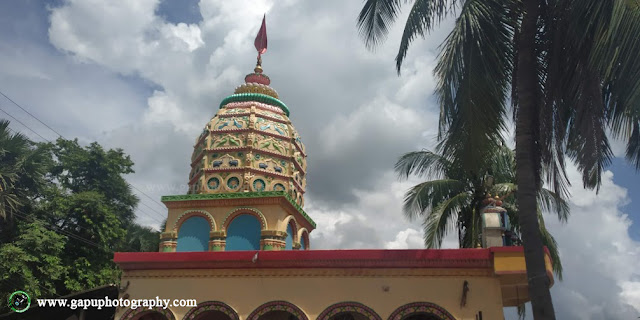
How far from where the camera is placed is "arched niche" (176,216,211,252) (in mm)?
15234

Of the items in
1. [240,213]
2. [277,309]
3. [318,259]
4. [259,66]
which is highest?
[259,66]

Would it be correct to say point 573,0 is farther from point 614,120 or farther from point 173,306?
point 173,306

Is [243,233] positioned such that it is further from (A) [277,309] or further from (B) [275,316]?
(A) [277,309]

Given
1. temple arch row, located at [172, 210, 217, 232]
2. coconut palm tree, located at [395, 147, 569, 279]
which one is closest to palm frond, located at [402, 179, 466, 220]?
coconut palm tree, located at [395, 147, 569, 279]

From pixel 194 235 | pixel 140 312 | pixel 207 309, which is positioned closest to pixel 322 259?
pixel 207 309

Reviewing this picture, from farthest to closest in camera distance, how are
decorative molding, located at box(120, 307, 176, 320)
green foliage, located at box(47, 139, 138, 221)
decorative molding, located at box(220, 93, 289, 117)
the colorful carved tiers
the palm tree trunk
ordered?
green foliage, located at box(47, 139, 138, 221), decorative molding, located at box(220, 93, 289, 117), the colorful carved tiers, decorative molding, located at box(120, 307, 176, 320), the palm tree trunk

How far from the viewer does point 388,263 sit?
10.0 metres

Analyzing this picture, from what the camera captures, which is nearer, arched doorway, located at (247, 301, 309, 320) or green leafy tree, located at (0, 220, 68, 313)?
arched doorway, located at (247, 301, 309, 320)

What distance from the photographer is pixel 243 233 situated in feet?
49.5

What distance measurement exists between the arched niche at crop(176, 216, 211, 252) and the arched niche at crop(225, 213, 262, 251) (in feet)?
2.47

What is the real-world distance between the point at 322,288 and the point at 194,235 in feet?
21.2

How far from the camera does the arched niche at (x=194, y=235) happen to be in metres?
15.2

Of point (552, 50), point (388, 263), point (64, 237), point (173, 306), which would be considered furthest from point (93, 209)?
point (552, 50)

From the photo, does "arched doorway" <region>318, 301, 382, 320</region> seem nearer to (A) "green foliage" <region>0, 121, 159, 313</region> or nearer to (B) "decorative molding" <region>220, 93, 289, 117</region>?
(B) "decorative molding" <region>220, 93, 289, 117</region>
